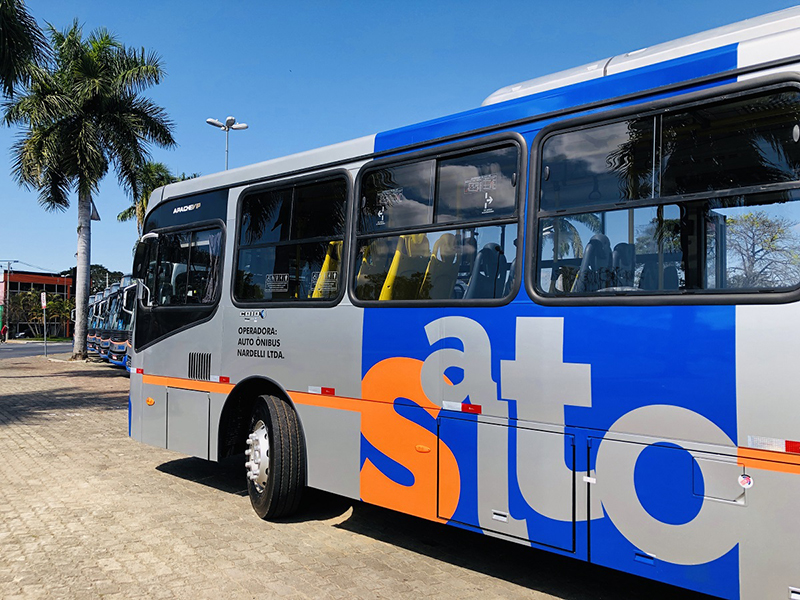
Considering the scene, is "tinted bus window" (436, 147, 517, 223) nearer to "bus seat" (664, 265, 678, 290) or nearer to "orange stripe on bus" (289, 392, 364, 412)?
"bus seat" (664, 265, 678, 290)

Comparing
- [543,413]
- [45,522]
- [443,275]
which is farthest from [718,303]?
[45,522]

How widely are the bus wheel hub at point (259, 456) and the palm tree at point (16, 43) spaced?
39.4ft

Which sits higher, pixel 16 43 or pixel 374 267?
pixel 16 43

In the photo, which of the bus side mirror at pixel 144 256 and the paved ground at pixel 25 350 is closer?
the bus side mirror at pixel 144 256

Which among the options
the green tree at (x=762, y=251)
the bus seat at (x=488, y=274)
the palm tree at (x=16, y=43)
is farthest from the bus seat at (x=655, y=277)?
the palm tree at (x=16, y=43)

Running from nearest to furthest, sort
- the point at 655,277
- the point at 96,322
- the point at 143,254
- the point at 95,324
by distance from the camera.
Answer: the point at 655,277 → the point at 143,254 → the point at 96,322 → the point at 95,324

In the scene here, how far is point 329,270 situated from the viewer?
5824 mm

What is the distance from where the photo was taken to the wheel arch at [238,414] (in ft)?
21.7

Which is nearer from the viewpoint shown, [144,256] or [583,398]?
[583,398]

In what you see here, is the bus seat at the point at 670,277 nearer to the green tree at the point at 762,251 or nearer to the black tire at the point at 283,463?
the green tree at the point at 762,251

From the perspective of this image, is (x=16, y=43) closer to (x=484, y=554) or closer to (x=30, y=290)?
(x=484, y=554)

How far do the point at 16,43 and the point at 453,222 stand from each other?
44.7 ft

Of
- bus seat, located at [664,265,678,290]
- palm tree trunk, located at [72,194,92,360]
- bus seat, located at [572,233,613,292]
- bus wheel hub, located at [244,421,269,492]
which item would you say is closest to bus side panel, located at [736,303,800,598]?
bus seat, located at [664,265,678,290]

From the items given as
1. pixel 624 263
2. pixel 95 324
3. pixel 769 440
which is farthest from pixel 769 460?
pixel 95 324
